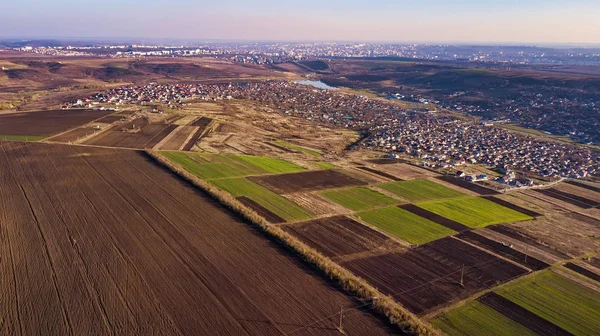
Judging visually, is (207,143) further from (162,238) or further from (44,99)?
(44,99)

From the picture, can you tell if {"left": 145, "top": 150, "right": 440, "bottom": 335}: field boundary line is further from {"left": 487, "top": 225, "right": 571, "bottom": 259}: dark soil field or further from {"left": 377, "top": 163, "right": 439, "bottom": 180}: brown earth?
{"left": 377, "top": 163, "right": 439, "bottom": 180}: brown earth

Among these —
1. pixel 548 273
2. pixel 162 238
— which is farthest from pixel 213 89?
pixel 548 273

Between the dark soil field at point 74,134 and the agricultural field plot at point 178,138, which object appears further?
the dark soil field at point 74,134

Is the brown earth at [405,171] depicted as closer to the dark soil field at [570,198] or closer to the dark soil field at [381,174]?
the dark soil field at [381,174]

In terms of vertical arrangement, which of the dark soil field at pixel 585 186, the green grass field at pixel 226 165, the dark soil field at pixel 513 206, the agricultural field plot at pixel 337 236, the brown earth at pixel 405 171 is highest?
the green grass field at pixel 226 165

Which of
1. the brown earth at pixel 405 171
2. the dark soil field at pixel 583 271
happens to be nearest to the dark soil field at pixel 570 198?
the brown earth at pixel 405 171
